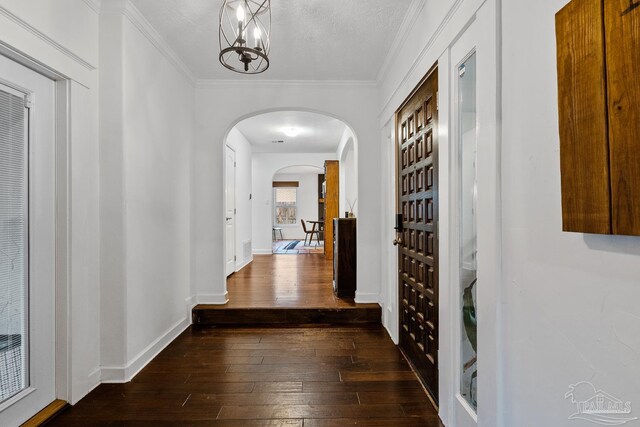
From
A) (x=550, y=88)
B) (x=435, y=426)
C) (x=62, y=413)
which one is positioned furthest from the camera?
(x=62, y=413)

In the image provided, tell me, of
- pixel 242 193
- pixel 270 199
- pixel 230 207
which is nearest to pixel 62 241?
pixel 230 207

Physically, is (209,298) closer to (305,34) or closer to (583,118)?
(305,34)

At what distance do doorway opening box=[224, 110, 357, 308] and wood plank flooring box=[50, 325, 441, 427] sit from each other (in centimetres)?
80

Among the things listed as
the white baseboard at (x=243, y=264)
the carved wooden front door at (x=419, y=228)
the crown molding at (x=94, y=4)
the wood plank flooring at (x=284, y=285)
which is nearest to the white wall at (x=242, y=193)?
the white baseboard at (x=243, y=264)

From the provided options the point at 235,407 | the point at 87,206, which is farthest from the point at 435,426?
the point at 87,206

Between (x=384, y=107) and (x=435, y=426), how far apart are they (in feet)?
9.06

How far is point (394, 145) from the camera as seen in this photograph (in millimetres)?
3131

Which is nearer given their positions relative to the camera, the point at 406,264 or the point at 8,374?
the point at 8,374

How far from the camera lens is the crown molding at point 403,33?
2340mm

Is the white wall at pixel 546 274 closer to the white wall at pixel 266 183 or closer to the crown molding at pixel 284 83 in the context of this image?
the crown molding at pixel 284 83

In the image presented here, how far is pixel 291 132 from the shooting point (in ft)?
20.7

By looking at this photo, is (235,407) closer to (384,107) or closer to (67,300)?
(67,300)

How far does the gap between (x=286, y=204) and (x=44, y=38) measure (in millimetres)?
12112

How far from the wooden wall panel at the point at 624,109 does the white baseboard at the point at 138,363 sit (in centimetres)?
279
